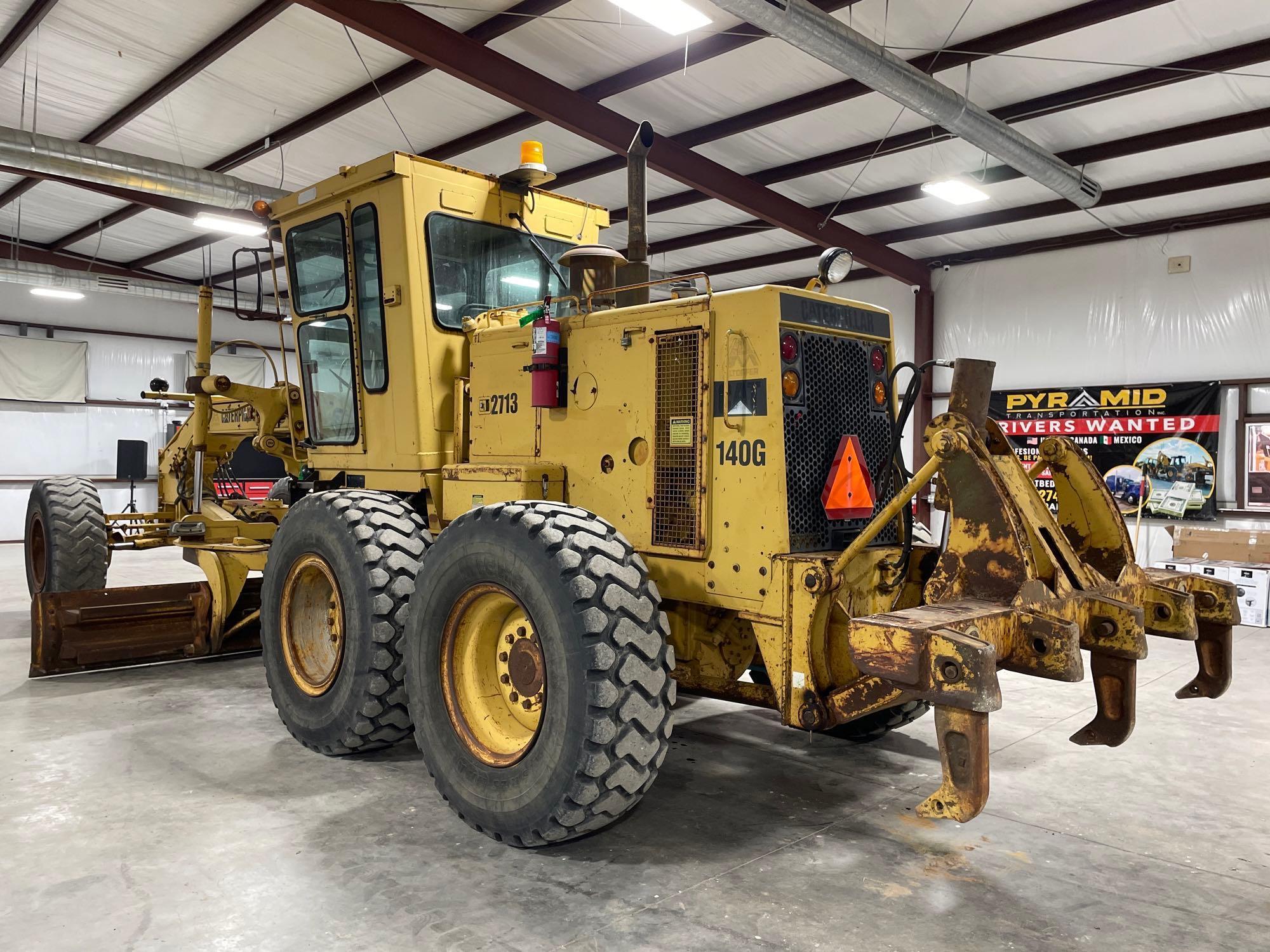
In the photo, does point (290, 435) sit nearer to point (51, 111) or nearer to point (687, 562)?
point (687, 562)

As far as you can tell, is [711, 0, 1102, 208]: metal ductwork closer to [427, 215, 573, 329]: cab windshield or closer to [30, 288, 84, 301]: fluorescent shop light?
[427, 215, 573, 329]: cab windshield

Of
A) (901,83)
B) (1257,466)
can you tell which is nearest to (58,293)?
(901,83)

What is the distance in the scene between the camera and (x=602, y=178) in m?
12.4

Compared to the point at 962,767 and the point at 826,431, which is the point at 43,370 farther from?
the point at 962,767

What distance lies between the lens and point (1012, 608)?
3.05 m

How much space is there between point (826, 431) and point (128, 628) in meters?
5.18

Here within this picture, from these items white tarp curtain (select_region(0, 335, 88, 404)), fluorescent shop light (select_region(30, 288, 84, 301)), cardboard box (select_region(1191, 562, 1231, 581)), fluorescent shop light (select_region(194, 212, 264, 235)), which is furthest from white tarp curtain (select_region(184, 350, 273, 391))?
cardboard box (select_region(1191, 562, 1231, 581))

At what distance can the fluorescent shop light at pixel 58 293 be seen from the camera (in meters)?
16.6

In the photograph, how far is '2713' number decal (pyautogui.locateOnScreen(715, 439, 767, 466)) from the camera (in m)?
3.69

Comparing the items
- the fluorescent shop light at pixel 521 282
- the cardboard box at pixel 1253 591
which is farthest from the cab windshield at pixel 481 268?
the cardboard box at pixel 1253 591

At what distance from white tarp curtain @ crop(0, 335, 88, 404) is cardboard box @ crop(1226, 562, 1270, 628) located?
19.7m

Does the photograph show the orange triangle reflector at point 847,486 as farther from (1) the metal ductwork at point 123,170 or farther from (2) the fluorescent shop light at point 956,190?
(1) the metal ductwork at point 123,170

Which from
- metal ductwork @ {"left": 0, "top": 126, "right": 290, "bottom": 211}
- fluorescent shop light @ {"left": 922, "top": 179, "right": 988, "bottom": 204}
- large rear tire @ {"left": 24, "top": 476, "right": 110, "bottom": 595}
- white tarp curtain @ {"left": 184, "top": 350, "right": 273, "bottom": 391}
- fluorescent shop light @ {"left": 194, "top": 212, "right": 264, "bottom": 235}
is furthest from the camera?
white tarp curtain @ {"left": 184, "top": 350, "right": 273, "bottom": 391}

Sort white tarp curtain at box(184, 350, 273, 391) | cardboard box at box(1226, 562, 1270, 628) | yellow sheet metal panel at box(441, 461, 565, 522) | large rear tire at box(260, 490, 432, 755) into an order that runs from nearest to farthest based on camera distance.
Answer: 1. large rear tire at box(260, 490, 432, 755)
2. yellow sheet metal panel at box(441, 461, 565, 522)
3. cardboard box at box(1226, 562, 1270, 628)
4. white tarp curtain at box(184, 350, 273, 391)
